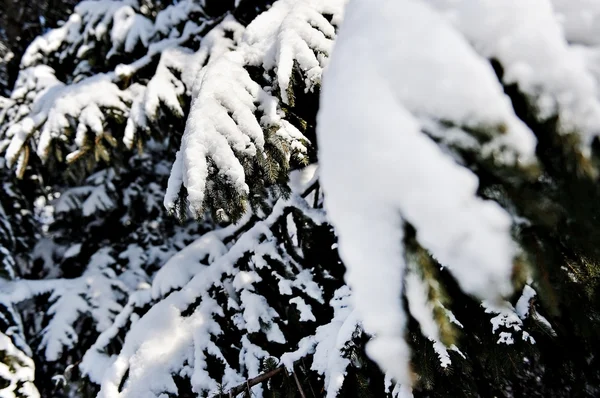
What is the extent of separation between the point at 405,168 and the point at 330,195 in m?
0.11

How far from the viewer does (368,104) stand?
55 cm

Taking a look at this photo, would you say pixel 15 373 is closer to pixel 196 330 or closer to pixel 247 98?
pixel 196 330

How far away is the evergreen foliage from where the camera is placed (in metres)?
0.51

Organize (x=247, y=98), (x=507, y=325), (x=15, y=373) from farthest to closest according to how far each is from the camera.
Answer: (x=15, y=373), (x=247, y=98), (x=507, y=325)

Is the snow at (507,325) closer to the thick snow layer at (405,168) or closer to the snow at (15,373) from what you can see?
the thick snow layer at (405,168)

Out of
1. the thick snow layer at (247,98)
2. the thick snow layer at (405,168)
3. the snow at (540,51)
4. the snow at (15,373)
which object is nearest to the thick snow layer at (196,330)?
the snow at (15,373)

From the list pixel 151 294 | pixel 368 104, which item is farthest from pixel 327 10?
pixel 151 294

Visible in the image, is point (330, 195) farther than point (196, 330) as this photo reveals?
No

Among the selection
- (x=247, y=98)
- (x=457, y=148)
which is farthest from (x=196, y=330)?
(x=457, y=148)

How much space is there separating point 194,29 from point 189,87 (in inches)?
19.2

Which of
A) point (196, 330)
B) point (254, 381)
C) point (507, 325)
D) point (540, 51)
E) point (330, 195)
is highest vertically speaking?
point (540, 51)

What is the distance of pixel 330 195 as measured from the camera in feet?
1.84

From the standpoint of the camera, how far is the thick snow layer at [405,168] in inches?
19.3

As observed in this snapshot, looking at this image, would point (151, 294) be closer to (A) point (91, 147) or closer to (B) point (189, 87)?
(A) point (91, 147)
